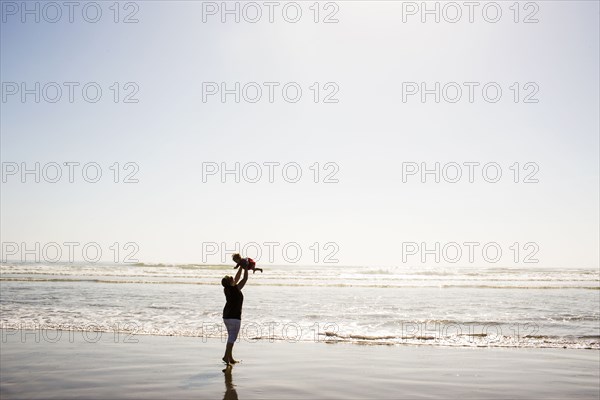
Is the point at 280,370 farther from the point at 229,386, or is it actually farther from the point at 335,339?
the point at 335,339

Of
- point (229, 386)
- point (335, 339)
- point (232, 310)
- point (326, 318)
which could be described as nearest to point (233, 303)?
point (232, 310)

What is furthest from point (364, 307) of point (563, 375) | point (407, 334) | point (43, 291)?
point (43, 291)

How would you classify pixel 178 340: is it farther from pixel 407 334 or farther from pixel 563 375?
pixel 563 375

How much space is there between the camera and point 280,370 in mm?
9633

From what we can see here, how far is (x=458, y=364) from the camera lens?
Result: 34.8 feet

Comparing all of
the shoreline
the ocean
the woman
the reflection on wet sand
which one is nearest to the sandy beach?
the reflection on wet sand

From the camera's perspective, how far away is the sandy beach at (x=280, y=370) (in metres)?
7.95

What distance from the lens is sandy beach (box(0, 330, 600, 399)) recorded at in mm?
7953

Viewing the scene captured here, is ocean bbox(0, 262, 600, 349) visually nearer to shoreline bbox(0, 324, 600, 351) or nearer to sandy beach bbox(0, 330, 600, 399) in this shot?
shoreline bbox(0, 324, 600, 351)

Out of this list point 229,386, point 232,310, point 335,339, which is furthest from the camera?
point 335,339

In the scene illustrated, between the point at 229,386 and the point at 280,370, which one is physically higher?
the point at 229,386

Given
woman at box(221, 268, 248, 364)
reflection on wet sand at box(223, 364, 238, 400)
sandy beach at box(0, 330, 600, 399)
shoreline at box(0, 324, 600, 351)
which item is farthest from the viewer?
shoreline at box(0, 324, 600, 351)

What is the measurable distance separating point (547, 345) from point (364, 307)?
9507 millimetres

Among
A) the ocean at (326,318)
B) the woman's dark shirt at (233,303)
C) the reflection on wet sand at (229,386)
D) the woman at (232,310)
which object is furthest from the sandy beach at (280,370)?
the ocean at (326,318)
